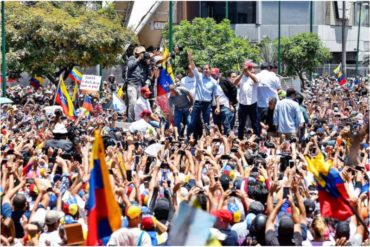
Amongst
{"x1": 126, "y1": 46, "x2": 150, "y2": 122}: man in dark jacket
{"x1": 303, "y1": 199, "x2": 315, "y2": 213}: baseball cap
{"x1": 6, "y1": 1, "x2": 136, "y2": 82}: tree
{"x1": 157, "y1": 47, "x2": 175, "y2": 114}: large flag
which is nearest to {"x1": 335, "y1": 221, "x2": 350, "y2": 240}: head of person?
{"x1": 303, "y1": 199, "x2": 315, "y2": 213}: baseball cap

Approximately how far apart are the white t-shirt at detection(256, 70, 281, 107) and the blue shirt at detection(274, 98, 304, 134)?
99cm

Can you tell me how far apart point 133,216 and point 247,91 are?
905cm

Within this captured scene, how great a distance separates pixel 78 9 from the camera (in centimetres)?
4012

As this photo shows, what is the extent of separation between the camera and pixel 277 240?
26.9ft

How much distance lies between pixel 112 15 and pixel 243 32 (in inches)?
915

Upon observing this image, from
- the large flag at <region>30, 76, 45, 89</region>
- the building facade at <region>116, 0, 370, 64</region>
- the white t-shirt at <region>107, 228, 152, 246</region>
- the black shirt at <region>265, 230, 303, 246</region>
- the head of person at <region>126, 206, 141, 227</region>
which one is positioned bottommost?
the large flag at <region>30, 76, 45, 89</region>

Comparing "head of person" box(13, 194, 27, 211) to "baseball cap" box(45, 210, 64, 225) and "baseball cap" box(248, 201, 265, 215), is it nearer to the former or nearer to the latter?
"baseball cap" box(45, 210, 64, 225)

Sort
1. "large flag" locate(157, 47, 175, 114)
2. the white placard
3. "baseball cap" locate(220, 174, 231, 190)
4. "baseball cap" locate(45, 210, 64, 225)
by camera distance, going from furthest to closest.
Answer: the white placard < "large flag" locate(157, 47, 175, 114) < "baseball cap" locate(220, 174, 231, 190) < "baseball cap" locate(45, 210, 64, 225)

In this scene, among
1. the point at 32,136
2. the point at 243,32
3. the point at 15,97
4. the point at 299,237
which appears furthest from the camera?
the point at 243,32

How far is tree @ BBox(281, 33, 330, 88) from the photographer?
1977 inches

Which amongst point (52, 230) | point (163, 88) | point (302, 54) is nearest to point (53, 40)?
point (302, 54)

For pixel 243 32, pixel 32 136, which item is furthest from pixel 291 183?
pixel 243 32

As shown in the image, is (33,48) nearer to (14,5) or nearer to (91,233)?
(14,5)

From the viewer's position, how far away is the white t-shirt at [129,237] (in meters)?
7.71
